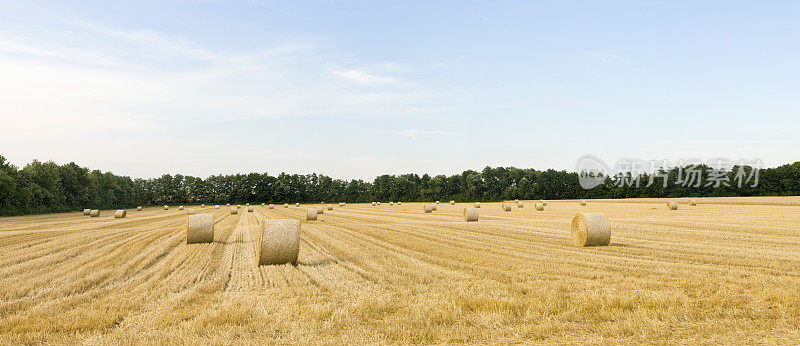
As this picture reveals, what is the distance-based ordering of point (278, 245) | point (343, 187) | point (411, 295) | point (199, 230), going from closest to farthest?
point (411, 295)
point (278, 245)
point (199, 230)
point (343, 187)

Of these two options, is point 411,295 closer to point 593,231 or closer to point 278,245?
point 278,245

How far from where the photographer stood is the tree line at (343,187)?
217 ft

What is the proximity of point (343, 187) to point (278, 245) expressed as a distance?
10619cm

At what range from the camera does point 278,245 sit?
11.1 m

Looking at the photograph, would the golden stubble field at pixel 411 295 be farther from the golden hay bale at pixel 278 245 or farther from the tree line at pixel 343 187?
the tree line at pixel 343 187

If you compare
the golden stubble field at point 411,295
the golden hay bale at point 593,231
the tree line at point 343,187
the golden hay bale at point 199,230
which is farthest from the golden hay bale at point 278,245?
the tree line at point 343,187

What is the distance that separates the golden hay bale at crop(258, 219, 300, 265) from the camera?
11.0 meters

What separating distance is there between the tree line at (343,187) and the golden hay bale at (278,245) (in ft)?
187

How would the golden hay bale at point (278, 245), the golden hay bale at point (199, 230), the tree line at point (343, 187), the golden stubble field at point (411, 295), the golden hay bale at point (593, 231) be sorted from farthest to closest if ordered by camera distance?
the tree line at point (343, 187) → the golden hay bale at point (199, 230) → the golden hay bale at point (593, 231) → the golden hay bale at point (278, 245) → the golden stubble field at point (411, 295)

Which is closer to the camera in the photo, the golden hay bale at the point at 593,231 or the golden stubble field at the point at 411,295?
the golden stubble field at the point at 411,295

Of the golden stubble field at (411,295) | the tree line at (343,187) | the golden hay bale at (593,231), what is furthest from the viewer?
the tree line at (343,187)

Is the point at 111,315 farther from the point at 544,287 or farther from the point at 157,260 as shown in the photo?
the point at 544,287

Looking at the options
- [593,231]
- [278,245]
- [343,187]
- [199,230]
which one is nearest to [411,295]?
[278,245]

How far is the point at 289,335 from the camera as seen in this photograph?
A: 578cm
